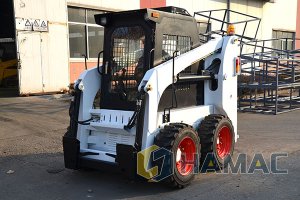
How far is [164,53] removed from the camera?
517 cm

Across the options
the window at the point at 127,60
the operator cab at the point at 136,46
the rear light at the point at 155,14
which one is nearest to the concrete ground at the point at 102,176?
the operator cab at the point at 136,46

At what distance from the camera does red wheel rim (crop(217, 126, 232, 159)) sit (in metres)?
5.74

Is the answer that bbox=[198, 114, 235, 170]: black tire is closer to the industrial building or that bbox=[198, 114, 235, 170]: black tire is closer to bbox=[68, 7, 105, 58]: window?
the industrial building

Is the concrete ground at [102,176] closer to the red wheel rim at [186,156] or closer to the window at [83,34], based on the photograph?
the red wheel rim at [186,156]

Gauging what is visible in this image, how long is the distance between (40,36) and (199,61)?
8654mm

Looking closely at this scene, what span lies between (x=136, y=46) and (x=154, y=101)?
35.6 inches

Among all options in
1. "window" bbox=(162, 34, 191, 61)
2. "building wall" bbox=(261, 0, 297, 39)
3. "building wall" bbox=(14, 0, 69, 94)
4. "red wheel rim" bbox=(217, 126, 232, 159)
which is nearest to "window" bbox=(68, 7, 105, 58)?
"building wall" bbox=(14, 0, 69, 94)

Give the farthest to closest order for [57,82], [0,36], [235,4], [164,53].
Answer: [235,4] → [0,36] → [57,82] → [164,53]

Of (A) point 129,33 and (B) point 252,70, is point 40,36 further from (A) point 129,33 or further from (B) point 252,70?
(A) point 129,33

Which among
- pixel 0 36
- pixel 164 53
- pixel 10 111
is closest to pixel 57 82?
pixel 10 111

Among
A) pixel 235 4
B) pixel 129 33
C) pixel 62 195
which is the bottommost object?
pixel 62 195

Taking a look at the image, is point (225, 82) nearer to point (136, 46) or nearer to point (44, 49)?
point (136, 46)

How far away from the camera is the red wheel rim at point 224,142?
5742mm

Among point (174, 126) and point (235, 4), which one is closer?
point (174, 126)
